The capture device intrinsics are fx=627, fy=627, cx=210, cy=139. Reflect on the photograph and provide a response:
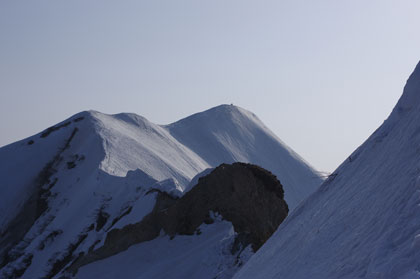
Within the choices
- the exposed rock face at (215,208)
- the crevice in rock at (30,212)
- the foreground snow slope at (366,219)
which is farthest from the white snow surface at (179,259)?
the crevice in rock at (30,212)

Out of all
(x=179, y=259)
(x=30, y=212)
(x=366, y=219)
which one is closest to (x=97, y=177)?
(x=30, y=212)

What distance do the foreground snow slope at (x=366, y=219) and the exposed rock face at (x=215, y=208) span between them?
1009cm

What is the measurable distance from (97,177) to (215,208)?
13.8 meters

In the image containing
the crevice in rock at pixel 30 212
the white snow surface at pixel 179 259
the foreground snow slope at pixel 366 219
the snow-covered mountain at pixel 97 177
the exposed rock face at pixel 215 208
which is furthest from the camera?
the crevice in rock at pixel 30 212

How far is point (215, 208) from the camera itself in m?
23.1

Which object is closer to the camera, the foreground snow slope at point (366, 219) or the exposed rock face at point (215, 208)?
the foreground snow slope at point (366, 219)

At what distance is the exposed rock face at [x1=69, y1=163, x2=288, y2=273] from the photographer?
22766mm

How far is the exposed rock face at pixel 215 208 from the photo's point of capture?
22.8m

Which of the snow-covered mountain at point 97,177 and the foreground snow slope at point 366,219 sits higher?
the snow-covered mountain at point 97,177

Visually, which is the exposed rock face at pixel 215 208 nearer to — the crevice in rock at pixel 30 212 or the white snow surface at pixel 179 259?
the white snow surface at pixel 179 259

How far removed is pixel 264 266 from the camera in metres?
10.7

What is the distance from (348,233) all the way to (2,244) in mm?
31969

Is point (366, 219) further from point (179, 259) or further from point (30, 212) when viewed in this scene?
point (30, 212)

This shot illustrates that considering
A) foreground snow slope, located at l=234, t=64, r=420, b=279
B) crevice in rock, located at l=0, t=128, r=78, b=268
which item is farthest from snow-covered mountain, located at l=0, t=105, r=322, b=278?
foreground snow slope, located at l=234, t=64, r=420, b=279
